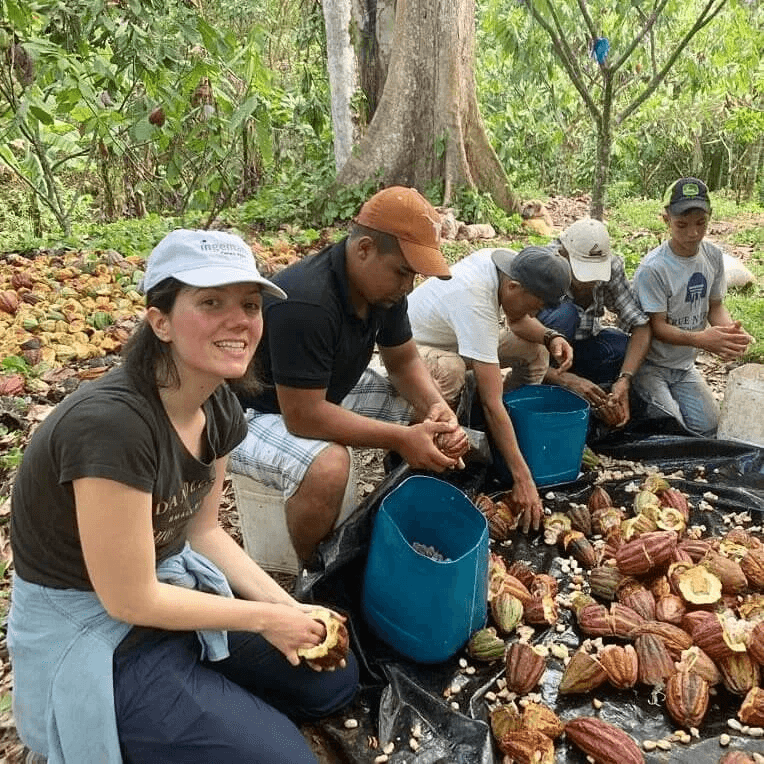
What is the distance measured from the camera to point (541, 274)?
2.70 m

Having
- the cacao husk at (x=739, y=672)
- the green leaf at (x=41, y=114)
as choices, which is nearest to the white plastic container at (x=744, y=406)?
the cacao husk at (x=739, y=672)

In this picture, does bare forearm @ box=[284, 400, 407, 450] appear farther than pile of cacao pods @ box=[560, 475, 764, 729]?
Yes

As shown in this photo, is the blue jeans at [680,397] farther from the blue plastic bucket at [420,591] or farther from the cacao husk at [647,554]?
the blue plastic bucket at [420,591]

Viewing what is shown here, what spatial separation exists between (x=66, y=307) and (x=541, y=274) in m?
3.57

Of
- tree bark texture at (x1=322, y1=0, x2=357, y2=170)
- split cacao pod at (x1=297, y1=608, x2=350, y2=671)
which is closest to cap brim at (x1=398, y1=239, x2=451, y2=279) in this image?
split cacao pod at (x1=297, y1=608, x2=350, y2=671)

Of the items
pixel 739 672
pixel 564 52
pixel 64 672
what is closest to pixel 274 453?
pixel 64 672

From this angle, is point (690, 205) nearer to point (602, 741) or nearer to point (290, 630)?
point (602, 741)

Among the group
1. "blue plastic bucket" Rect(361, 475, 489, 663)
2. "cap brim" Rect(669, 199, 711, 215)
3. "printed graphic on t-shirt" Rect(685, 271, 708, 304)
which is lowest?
"blue plastic bucket" Rect(361, 475, 489, 663)

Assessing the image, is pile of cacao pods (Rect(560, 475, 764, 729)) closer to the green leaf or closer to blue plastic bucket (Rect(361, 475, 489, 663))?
blue plastic bucket (Rect(361, 475, 489, 663))

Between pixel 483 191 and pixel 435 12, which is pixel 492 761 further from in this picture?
pixel 435 12

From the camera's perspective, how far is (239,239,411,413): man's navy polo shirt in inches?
89.8

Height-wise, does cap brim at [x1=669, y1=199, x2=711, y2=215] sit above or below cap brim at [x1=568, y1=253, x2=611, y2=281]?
above

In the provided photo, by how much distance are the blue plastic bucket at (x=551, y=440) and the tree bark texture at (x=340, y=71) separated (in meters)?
5.66

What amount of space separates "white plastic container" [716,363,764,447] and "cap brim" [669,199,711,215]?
0.81m
